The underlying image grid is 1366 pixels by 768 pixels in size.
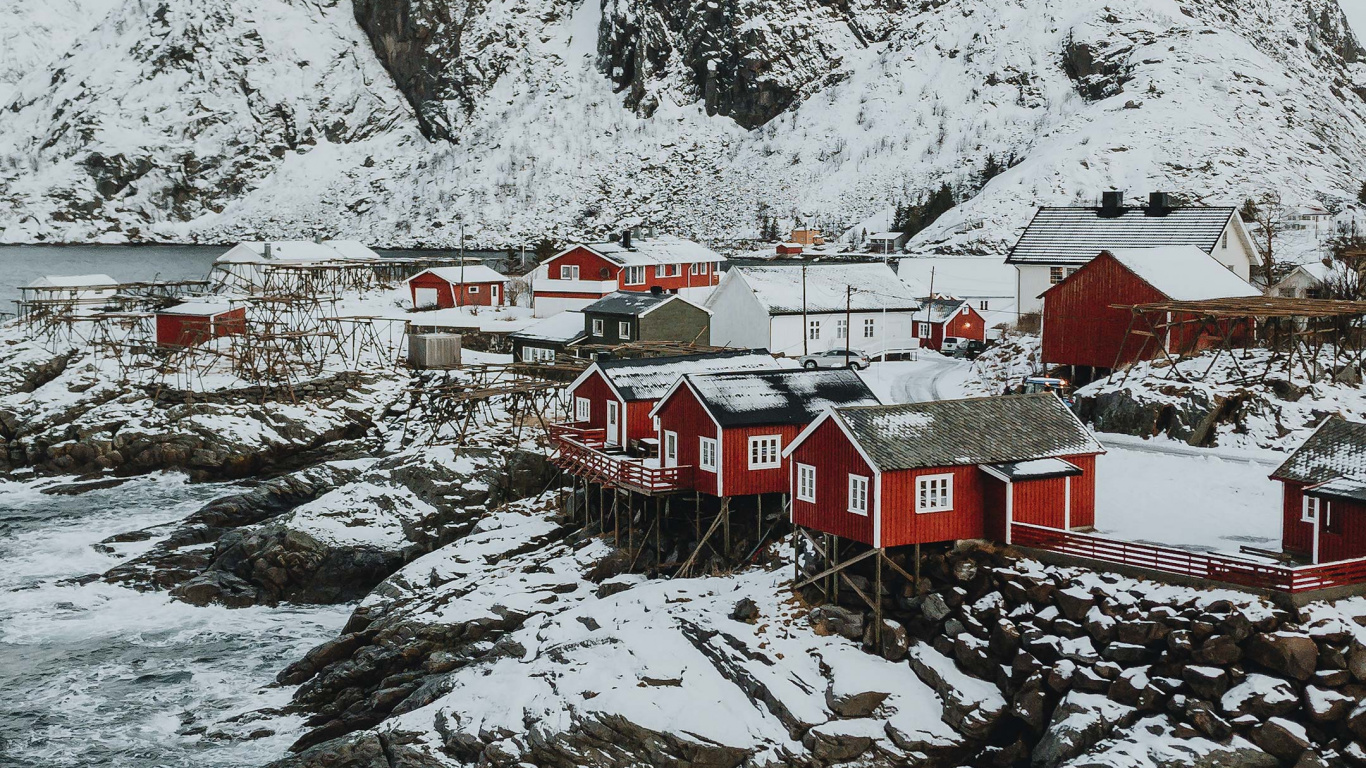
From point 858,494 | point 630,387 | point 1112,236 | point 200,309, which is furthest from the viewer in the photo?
point 200,309

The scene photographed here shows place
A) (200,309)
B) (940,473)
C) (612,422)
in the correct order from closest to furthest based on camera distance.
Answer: (940,473) < (612,422) < (200,309)

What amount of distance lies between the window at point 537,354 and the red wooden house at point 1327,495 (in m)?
41.7

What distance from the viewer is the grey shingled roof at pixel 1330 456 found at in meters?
28.2

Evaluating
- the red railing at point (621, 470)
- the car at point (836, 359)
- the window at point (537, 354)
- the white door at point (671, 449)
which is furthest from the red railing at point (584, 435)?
the window at point (537, 354)

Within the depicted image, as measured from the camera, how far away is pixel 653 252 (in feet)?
287

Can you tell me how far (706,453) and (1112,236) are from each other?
2720 centimetres

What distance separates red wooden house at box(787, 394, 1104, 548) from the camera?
3048 centimetres

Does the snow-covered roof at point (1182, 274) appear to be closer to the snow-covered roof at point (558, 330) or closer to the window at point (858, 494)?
the window at point (858, 494)

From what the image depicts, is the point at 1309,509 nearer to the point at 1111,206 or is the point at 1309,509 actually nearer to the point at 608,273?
the point at 1111,206

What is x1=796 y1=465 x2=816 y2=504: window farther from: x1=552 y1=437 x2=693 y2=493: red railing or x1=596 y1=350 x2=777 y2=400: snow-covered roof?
x1=596 y1=350 x2=777 y2=400: snow-covered roof

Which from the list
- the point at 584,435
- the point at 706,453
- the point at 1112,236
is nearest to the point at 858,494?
the point at 706,453

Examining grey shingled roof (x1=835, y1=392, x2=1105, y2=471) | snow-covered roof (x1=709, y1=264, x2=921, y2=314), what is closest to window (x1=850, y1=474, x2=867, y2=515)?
grey shingled roof (x1=835, y1=392, x2=1105, y2=471)

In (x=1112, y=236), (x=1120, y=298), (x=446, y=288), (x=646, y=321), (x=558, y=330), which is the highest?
(x=1112, y=236)

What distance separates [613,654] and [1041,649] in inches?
367
